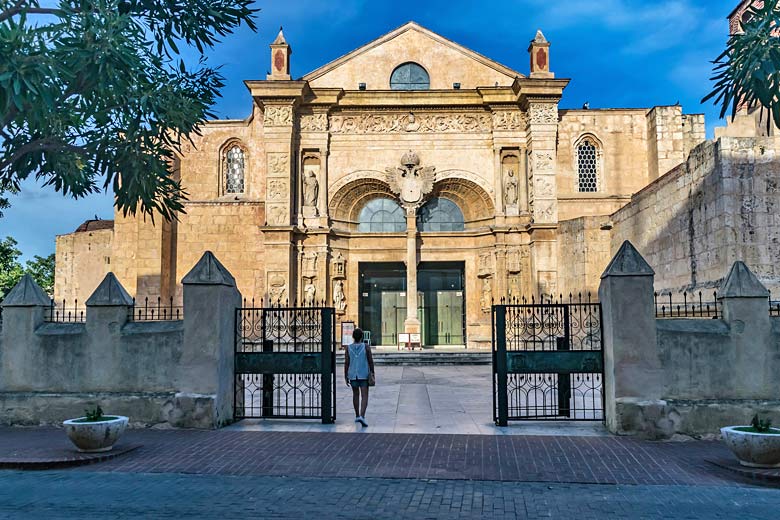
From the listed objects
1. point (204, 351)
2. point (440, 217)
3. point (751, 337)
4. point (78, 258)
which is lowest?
point (204, 351)

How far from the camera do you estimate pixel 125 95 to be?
50.2 feet

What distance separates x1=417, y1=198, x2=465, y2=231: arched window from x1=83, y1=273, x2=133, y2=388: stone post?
21953 mm

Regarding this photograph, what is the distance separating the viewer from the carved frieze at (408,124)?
31766 mm

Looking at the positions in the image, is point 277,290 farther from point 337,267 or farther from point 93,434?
point 93,434

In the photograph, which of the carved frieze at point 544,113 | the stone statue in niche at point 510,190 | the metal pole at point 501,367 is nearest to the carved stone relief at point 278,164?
the stone statue in niche at point 510,190

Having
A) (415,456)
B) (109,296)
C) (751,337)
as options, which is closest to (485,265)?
(751,337)

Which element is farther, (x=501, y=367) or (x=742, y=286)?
(x=501, y=367)

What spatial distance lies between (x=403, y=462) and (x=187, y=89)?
1166cm

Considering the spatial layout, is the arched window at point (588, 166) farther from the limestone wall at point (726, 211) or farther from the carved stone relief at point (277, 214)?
the carved stone relief at point (277, 214)

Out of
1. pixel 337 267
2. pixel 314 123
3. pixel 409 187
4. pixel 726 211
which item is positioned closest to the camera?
pixel 726 211

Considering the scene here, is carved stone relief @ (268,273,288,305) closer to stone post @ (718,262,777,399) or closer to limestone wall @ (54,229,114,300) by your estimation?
limestone wall @ (54,229,114,300)

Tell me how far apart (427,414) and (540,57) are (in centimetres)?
2300

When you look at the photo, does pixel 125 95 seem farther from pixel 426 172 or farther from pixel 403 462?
pixel 426 172

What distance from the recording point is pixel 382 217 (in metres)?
32.8
